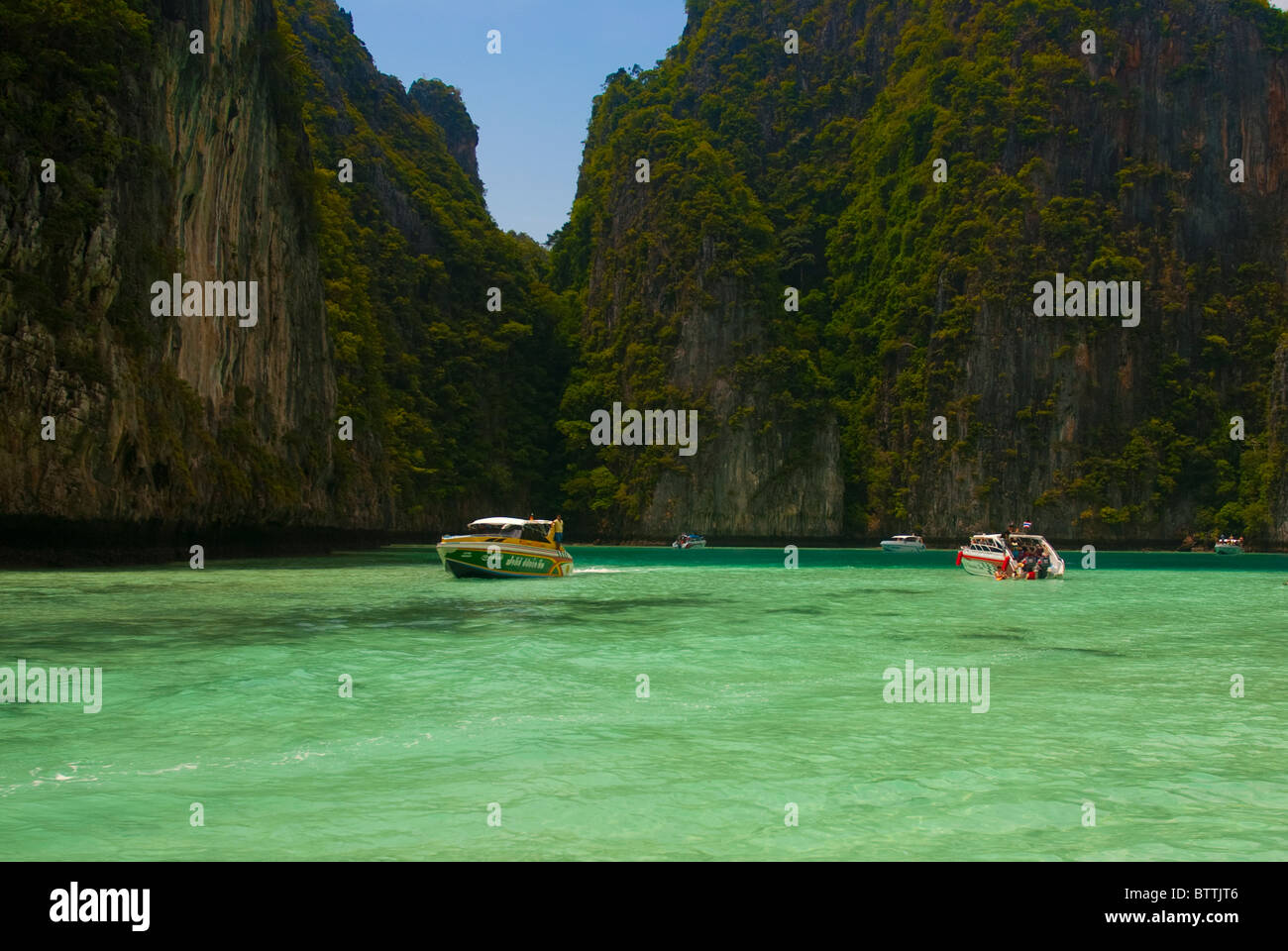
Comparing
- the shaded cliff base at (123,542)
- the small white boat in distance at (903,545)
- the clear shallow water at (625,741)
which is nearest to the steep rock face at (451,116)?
the small white boat in distance at (903,545)

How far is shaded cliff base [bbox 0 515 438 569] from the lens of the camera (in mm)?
32938

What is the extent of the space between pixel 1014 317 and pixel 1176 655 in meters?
89.1

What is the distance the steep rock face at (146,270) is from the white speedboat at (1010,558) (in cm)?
3003

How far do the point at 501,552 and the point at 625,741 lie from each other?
24675mm

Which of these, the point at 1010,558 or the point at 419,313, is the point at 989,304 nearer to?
the point at 419,313

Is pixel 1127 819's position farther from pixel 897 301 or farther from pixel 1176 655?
pixel 897 301

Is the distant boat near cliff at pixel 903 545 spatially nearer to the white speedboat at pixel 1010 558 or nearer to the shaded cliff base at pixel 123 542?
the white speedboat at pixel 1010 558

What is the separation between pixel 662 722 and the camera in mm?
11500

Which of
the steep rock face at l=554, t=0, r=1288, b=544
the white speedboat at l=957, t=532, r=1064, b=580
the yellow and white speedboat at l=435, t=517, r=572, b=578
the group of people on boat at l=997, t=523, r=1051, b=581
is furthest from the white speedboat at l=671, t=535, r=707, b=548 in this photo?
the yellow and white speedboat at l=435, t=517, r=572, b=578

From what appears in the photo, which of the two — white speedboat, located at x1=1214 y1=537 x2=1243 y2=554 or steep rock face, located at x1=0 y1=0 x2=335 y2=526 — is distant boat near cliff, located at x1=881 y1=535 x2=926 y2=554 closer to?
white speedboat, located at x1=1214 y1=537 x2=1243 y2=554

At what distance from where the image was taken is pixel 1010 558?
1591 inches

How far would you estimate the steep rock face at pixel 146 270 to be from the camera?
3303 cm

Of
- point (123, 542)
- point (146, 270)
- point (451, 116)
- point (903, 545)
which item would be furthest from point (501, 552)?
point (451, 116)
